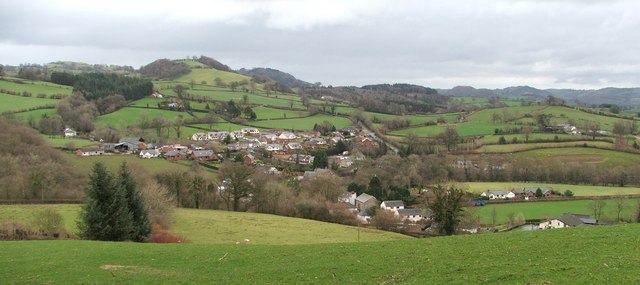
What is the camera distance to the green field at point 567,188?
235 ft

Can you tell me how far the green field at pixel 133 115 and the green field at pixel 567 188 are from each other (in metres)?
71.8

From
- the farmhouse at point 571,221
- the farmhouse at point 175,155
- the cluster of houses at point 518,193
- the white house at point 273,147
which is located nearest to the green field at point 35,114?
the farmhouse at point 175,155

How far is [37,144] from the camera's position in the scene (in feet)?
205

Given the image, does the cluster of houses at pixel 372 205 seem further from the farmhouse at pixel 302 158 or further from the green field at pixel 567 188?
the farmhouse at pixel 302 158

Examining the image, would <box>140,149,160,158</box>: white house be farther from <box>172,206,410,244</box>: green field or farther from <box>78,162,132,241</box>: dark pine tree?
<box>78,162,132,241</box>: dark pine tree

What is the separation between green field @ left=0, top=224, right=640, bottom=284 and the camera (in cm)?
1603

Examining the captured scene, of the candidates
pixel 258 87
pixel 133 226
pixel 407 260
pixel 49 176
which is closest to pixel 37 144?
pixel 49 176

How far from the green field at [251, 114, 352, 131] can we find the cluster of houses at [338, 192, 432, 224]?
48.9 metres

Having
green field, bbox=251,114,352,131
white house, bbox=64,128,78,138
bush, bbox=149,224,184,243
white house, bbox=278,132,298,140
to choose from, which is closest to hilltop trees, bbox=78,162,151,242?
bush, bbox=149,224,184,243

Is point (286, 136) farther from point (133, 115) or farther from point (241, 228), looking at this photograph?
point (241, 228)

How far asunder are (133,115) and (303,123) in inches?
1728

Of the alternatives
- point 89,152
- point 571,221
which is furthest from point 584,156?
point 89,152

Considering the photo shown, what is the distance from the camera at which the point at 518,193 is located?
75.8m

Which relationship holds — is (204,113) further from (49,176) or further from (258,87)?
(49,176)
